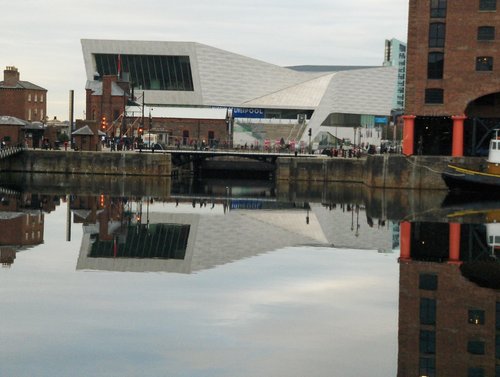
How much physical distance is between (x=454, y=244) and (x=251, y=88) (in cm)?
10329

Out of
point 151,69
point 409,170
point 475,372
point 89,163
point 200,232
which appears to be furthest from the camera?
point 151,69

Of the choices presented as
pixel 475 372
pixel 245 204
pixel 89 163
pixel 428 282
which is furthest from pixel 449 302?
pixel 89 163

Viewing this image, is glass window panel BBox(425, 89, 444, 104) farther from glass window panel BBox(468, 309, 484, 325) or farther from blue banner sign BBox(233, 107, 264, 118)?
blue banner sign BBox(233, 107, 264, 118)

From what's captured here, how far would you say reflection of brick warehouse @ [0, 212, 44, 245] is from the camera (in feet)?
147

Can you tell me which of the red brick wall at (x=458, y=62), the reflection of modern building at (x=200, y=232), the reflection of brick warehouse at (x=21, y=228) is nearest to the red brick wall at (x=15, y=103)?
the reflection of modern building at (x=200, y=232)

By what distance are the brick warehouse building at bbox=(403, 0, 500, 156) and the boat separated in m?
3.36

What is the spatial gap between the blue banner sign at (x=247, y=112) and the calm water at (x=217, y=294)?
8322 centimetres

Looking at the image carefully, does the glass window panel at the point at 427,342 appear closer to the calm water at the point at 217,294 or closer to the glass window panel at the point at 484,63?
the calm water at the point at 217,294

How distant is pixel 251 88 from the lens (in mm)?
146750

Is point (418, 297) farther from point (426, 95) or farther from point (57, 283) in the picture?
point (426, 95)

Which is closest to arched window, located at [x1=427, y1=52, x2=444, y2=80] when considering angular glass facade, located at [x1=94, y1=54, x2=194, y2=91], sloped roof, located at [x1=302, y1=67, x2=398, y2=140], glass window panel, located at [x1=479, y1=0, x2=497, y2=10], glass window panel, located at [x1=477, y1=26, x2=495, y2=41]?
glass window panel, located at [x1=477, y1=26, x2=495, y2=41]

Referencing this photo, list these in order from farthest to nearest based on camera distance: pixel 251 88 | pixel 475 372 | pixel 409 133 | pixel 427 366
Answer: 1. pixel 251 88
2. pixel 409 133
3. pixel 427 366
4. pixel 475 372

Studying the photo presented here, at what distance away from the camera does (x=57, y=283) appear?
107 ft

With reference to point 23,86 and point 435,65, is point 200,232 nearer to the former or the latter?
point 435,65
